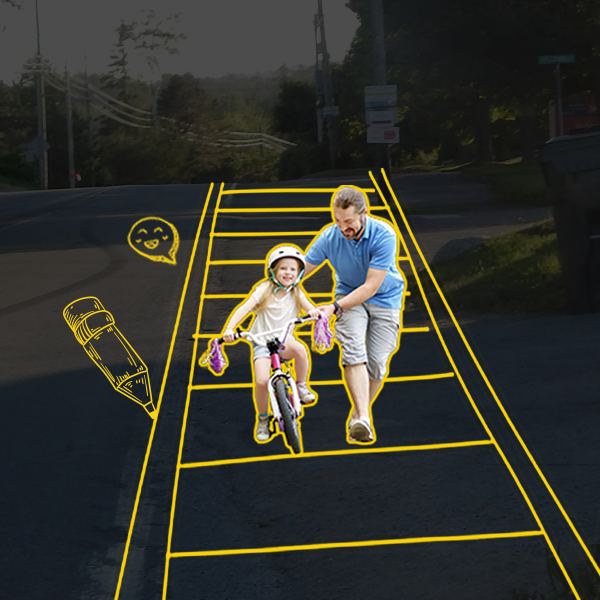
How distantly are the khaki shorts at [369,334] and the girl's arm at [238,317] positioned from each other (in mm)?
217

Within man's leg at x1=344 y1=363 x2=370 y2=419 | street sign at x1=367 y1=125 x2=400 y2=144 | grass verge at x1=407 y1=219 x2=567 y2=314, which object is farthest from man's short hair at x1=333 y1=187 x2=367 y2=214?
grass verge at x1=407 y1=219 x2=567 y2=314

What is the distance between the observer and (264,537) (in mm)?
5215

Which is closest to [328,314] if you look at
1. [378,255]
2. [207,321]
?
[378,255]

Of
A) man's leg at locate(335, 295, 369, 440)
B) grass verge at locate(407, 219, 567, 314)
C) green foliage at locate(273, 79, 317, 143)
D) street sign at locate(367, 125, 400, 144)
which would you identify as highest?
green foliage at locate(273, 79, 317, 143)

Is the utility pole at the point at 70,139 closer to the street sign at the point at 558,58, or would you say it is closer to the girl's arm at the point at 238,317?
the street sign at the point at 558,58

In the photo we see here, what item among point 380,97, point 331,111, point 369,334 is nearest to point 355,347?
point 369,334

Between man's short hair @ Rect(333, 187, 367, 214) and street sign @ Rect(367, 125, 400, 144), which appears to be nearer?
man's short hair @ Rect(333, 187, 367, 214)

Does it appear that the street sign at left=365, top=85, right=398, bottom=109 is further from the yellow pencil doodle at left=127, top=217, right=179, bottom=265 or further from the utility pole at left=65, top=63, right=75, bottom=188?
the utility pole at left=65, top=63, right=75, bottom=188

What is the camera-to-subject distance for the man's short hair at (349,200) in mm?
2354

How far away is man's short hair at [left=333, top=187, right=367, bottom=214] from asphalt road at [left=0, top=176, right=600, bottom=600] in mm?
324

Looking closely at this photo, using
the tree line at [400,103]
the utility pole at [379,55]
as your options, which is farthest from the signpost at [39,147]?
the utility pole at [379,55]

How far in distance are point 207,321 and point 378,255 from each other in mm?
1314

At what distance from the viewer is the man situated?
241 cm

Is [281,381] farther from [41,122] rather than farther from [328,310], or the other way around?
[41,122]
